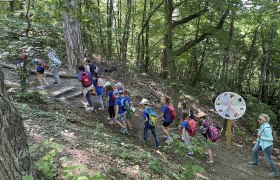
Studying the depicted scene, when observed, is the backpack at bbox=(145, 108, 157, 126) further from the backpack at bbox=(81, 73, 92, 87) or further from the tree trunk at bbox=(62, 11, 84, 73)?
→ the tree trunk at bbox=(62, 11, 84, 73)

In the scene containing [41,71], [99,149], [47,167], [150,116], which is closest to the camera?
[47,167]

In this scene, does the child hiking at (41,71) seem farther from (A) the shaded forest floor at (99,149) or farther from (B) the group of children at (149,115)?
(B) the group of children at (149,115)

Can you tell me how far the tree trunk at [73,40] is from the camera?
40.2ft

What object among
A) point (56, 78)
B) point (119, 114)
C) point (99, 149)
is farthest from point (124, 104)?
point (56, 78)

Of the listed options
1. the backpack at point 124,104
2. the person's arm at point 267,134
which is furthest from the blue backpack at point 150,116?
the person's arm at point 267,134

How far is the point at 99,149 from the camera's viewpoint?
18.4 feet

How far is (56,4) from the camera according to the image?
21.9 ft

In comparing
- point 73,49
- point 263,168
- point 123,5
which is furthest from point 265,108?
point 123,5

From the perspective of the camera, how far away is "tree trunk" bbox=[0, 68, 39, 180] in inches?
105

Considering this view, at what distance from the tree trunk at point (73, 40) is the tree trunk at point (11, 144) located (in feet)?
32.4

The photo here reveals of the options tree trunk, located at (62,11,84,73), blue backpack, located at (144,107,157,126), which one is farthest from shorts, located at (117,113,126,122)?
tree trunk, located at (62,11,84,73)

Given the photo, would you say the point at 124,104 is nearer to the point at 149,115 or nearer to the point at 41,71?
the point at 149,115

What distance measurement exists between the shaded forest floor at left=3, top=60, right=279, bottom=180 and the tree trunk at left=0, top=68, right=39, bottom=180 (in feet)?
2.24

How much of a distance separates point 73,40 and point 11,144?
33.3ft
